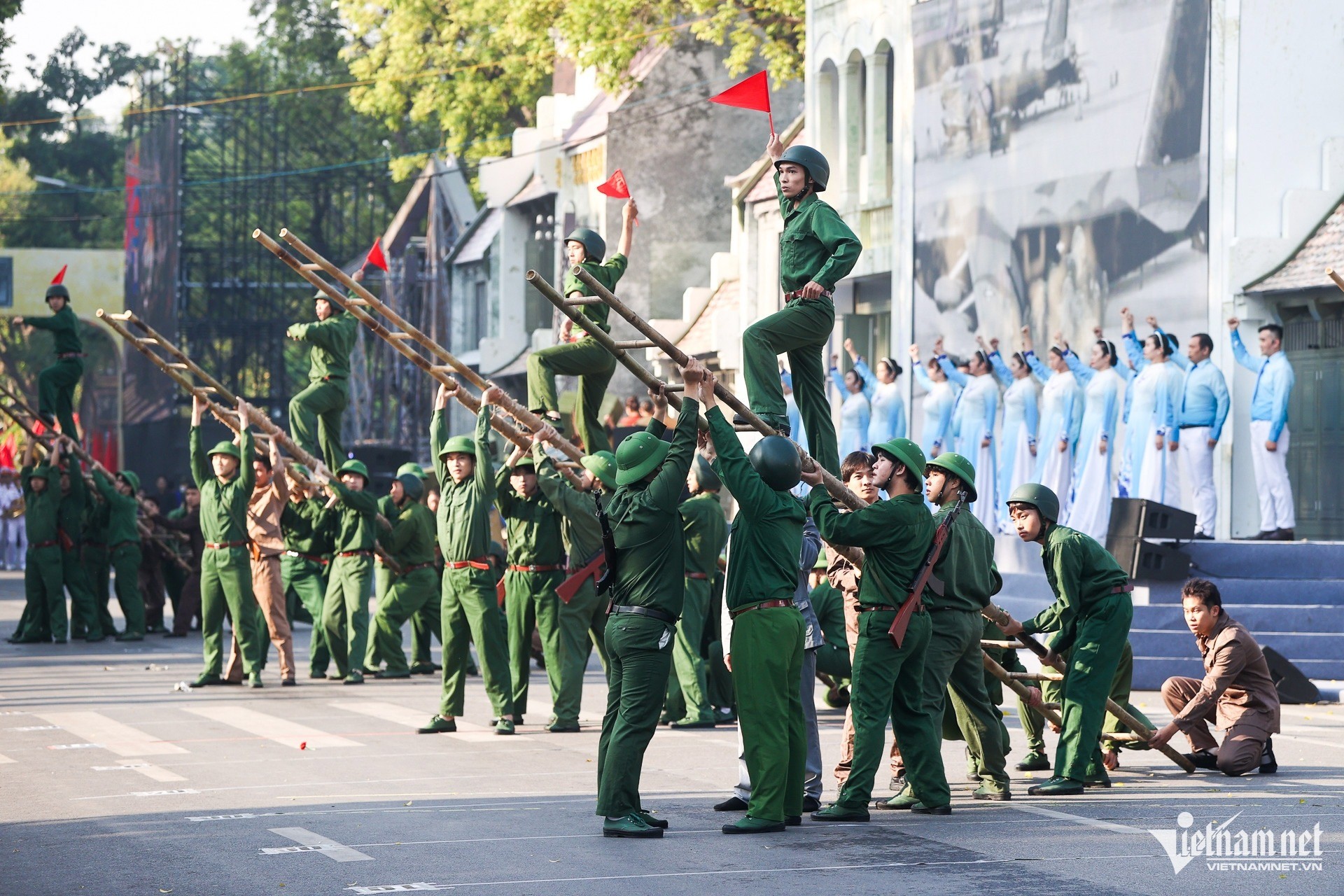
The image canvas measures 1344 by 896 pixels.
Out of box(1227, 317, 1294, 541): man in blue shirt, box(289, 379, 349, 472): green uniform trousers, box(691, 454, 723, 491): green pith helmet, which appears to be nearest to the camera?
box(691, 454, 723, 491): green pith helmet

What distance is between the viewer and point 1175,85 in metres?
24.2

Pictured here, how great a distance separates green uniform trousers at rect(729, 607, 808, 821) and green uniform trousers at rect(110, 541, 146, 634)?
15.9 m

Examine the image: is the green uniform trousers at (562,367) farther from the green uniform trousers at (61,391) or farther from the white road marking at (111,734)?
the green uniform trousers at (61,391)

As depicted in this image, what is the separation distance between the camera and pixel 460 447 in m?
15.7

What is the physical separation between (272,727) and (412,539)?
4506mm

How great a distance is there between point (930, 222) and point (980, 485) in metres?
5.73

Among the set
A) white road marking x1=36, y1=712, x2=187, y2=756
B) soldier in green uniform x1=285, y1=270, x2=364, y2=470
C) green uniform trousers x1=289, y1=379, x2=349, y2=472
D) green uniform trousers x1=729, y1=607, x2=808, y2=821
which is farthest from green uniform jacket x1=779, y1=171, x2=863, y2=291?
green uniform trousers x1=289, y1=379, x2=349, y2=472

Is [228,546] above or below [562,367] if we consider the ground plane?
below

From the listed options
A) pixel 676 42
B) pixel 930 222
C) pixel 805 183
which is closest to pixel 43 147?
pixel 676 42

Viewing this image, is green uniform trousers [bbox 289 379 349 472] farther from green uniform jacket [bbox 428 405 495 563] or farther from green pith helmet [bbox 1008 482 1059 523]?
green pith helmet [bbox 1008 482 1059 523]

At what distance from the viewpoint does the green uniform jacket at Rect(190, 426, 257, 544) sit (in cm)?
1864

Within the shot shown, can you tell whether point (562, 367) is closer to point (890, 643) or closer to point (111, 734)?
point (111, 734)

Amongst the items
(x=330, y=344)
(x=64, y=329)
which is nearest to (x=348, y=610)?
(x=330, y=344)

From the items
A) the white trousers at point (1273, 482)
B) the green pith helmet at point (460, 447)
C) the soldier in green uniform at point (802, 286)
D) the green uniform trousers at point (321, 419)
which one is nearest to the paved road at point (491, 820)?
the green pith helmet at point (460, 447)
